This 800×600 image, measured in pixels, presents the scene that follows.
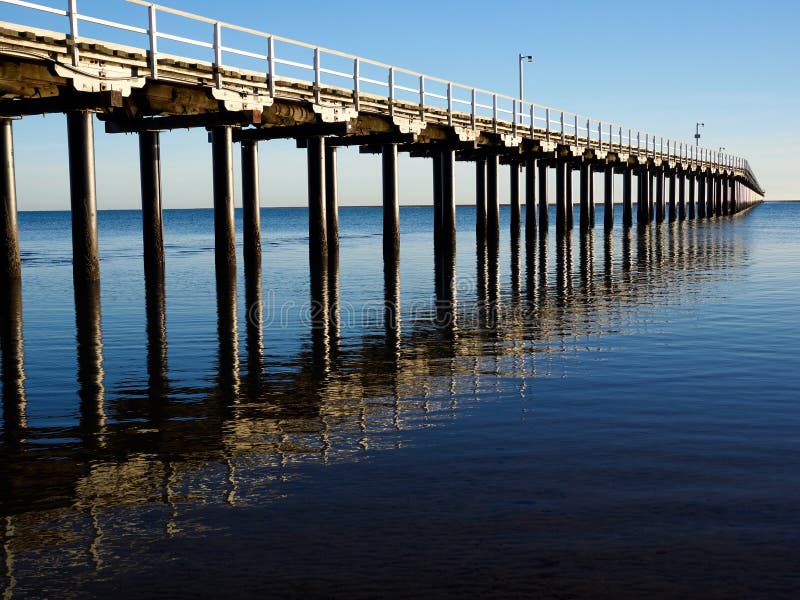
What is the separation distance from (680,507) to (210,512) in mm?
2808

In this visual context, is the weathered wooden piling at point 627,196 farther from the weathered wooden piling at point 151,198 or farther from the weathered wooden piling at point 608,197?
the weathered wooden piling at point 151,198

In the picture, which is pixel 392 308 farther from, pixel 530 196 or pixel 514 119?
pixel 530 196

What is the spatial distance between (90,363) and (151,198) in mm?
14463

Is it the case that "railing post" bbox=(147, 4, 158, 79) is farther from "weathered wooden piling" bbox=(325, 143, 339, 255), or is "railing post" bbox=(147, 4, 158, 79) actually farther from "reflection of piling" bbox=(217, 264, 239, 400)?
"weathered wooden piling" bbox=(325, 143, 339, 255)

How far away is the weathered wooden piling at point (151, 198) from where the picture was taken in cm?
2511

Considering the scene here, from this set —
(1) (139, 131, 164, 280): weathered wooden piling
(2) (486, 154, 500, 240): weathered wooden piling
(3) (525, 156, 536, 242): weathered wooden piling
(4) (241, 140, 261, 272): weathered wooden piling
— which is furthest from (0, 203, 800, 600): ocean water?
(3) (525, 156, 536, 242): weathered wooden piling

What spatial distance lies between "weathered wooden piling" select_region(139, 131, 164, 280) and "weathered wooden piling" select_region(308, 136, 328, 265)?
4567 mm

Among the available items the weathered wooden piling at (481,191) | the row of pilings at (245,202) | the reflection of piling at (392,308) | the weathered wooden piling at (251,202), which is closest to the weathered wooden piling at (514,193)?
the row of pilings at (245,202)

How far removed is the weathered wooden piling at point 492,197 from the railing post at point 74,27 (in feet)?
79.3

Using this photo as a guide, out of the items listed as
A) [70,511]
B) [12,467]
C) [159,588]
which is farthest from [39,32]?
[159,588]

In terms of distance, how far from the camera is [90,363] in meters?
11.6

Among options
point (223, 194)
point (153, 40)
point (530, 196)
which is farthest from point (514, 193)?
point (153, 40)

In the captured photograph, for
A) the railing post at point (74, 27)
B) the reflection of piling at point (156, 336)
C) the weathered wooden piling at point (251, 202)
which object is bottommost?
the reflection of piling at point (156, 336)

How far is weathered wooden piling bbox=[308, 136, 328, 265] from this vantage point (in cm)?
2803
